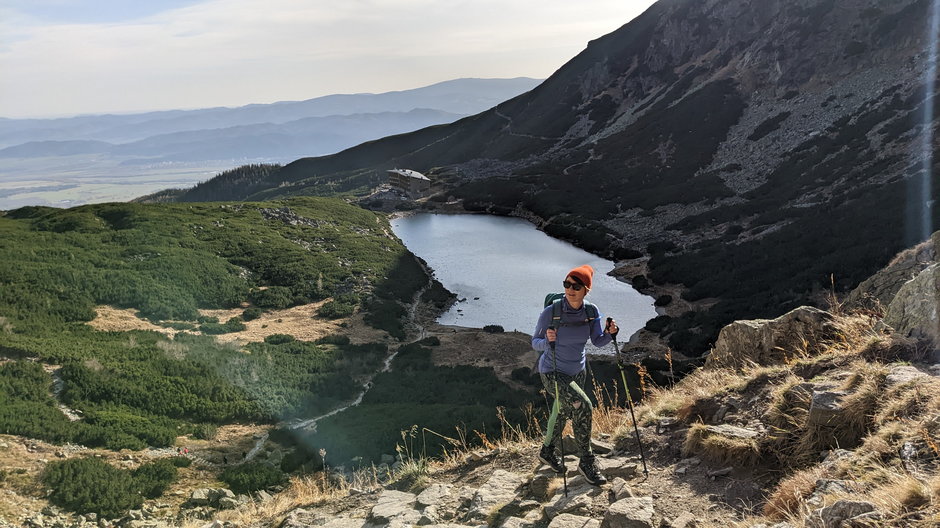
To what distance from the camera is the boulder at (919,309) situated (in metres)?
6.94

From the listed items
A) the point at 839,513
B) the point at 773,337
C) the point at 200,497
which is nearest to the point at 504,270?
the point at 200,497

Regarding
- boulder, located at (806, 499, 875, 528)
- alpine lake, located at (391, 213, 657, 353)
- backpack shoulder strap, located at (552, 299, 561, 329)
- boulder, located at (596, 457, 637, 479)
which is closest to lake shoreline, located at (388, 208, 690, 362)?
alpine lake, located at (391, 213, 657, 353)

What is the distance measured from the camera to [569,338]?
6.89 m

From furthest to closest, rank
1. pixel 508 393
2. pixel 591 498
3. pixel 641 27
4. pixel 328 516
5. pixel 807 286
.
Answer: pixel 641 27 → pixel 807 286 → pixel 508 393 → pixel 328 516 → pixel 591 498

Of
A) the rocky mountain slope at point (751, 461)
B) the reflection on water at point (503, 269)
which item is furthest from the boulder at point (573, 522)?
the reflection on water at point (503, 269)

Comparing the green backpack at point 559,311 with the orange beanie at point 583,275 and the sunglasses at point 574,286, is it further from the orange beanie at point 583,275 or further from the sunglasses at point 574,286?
the orange beanie at point 583,275

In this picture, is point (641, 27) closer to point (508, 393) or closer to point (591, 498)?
point (508, 393)

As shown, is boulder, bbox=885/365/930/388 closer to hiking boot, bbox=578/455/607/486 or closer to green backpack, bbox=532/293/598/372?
green backpack, bbox=532/293/598/372

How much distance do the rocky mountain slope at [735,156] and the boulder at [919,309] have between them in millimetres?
3897

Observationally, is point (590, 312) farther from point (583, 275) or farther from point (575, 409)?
point (575, 409)

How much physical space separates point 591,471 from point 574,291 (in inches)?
94.0

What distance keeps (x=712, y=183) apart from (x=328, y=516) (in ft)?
216

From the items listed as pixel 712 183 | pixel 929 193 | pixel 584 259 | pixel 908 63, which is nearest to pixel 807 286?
pixel 929 193

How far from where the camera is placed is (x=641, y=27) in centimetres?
13575
